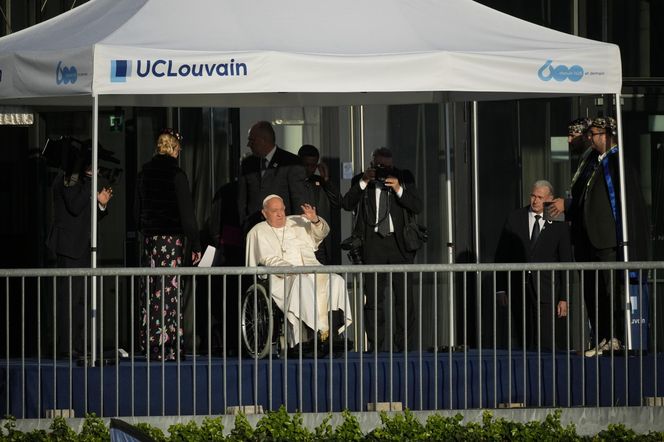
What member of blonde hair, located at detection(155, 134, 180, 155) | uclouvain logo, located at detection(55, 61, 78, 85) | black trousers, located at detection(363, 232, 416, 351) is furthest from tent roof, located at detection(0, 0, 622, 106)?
black trousers, located at detection(363, 232, 416, 351)

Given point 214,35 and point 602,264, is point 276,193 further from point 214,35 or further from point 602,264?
point 602,264

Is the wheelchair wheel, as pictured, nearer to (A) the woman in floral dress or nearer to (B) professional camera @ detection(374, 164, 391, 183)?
(A) the woman in floral dress

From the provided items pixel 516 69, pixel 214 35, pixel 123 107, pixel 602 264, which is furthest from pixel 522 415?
pixel 123 107

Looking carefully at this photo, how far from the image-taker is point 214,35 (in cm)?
1186

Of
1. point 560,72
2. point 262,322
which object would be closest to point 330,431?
point 262,322

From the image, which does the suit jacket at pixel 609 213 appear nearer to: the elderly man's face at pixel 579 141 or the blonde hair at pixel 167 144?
the elderly man's face at pixel 579 141

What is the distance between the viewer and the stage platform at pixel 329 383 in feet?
34.9

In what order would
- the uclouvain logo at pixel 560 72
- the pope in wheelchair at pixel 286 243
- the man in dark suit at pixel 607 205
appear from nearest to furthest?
the uclouvain logo at pixel 560 72
the pope in wheelchair at pixel 286 243
the man in dark suit at pixel 607 205

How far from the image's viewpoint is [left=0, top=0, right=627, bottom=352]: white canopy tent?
37.0 ft

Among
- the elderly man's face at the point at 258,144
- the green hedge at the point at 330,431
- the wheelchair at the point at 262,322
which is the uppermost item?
the elderly man's face at the point at 258,144

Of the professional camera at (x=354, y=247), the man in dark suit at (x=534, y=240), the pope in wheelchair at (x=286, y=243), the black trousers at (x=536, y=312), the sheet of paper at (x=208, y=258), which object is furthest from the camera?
the professional camera at (x=354, y=247)

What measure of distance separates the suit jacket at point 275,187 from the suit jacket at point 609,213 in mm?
2605

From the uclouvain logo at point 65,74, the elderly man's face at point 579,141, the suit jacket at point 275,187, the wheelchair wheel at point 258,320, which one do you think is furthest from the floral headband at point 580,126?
the uclouvain logo at point 65,74

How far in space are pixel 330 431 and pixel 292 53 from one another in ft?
9.20
